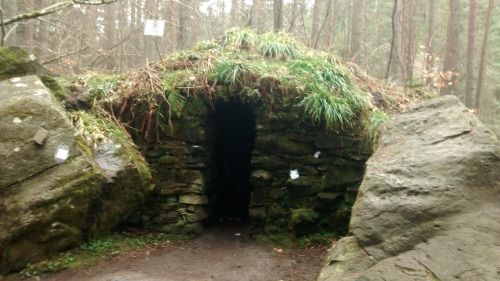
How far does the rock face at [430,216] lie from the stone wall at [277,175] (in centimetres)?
198

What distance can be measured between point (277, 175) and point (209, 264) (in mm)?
1737

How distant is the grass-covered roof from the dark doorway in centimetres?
156

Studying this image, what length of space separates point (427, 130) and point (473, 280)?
193cm

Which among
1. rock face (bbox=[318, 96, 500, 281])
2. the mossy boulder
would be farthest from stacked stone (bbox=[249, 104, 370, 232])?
the mossy boulder

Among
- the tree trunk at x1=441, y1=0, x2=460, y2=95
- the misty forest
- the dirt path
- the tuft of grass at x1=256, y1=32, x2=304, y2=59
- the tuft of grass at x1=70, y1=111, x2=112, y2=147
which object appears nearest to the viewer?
the misty forest

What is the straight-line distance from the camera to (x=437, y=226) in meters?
3.01

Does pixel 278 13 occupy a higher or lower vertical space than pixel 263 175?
higher

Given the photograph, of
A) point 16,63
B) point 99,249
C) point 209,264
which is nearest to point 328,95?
point 209,264

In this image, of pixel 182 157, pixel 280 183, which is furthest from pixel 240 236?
pixel 182 157

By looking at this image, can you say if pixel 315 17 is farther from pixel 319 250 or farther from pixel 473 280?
pixel 473 280

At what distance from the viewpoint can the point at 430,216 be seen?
308cm

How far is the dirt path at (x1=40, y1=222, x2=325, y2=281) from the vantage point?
4496mm

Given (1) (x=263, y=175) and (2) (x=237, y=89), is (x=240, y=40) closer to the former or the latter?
(2) (x=237, y=89)

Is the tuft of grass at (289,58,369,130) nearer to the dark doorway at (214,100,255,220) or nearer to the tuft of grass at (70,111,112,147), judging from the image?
the dark doorway at (214,100,255,220)
